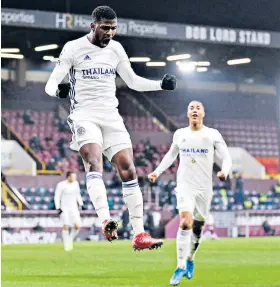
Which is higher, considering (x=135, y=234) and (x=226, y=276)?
(x=135, y=234)

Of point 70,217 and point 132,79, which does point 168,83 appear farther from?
point 70,217

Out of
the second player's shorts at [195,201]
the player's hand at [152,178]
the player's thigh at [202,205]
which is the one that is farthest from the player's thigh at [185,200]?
Result: the player's hand at [152,178]

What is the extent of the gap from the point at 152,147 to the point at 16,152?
7360 millimetres

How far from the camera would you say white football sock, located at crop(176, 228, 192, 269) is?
11.3m

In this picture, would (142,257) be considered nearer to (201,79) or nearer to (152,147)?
(152,147)

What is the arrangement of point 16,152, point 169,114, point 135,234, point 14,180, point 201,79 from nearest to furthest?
point 135,234 → point 14,180 → point 16,152 → point 169,114 → point 201,79

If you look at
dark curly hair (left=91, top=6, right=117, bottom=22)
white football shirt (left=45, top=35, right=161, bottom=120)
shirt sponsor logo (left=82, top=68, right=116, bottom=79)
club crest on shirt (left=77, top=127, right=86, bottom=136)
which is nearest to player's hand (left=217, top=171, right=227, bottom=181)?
white football shirt (left=45, top=35, right=161, bottom=120)

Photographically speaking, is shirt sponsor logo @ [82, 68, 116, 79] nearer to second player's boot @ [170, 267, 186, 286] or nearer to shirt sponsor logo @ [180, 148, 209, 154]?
second player's boot @ [170, 267, 186, 286]

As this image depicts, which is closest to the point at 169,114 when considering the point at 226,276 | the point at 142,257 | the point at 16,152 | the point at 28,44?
the point at 28,44

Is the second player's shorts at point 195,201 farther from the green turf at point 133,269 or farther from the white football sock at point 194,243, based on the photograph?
the green turf at point 133,269

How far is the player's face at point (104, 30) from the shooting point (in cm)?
869

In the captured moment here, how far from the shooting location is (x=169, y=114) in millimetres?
45500

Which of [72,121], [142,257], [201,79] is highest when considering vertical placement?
[201,79]

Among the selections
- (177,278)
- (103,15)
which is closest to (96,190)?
(103,15)
